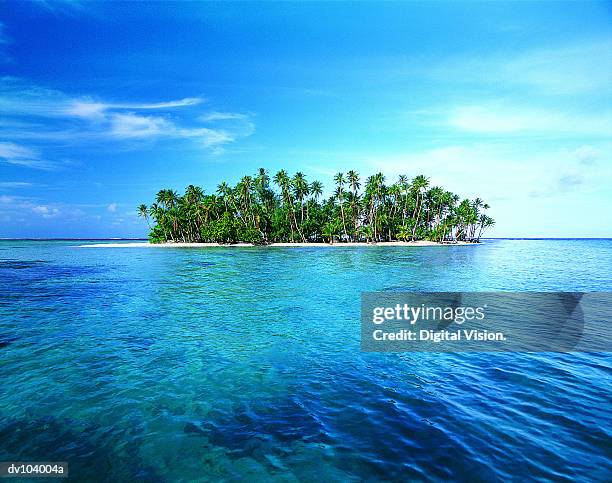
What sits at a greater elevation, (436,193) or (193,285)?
(436,193)

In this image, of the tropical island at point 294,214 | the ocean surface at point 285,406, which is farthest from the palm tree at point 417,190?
the ocean surface at point 285,406

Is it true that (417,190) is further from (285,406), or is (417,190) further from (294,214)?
(285,406)

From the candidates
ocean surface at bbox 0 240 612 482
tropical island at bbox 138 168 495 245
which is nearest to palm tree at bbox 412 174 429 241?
tropical island at bbox 138 168 495 245

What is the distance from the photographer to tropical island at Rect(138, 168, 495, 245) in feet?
405

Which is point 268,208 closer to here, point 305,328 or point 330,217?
point 330,217

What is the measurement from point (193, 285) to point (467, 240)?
162 metres

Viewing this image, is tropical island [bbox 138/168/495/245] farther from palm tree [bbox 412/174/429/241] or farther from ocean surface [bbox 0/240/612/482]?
ocean surface [bbox 0/240/612/482]

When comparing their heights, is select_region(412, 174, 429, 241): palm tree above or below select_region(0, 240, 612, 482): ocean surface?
above

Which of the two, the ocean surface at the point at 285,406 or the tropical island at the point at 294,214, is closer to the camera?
the ocean surface at the point at 285,406

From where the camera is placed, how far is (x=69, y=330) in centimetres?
1738

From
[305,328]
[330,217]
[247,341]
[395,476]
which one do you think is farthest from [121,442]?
[330,217]

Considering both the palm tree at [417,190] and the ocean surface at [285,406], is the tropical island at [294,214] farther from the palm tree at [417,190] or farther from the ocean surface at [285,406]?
the ocean surface at [285,406]

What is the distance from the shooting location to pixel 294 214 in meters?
130

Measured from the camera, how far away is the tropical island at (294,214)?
12344 centimetres
